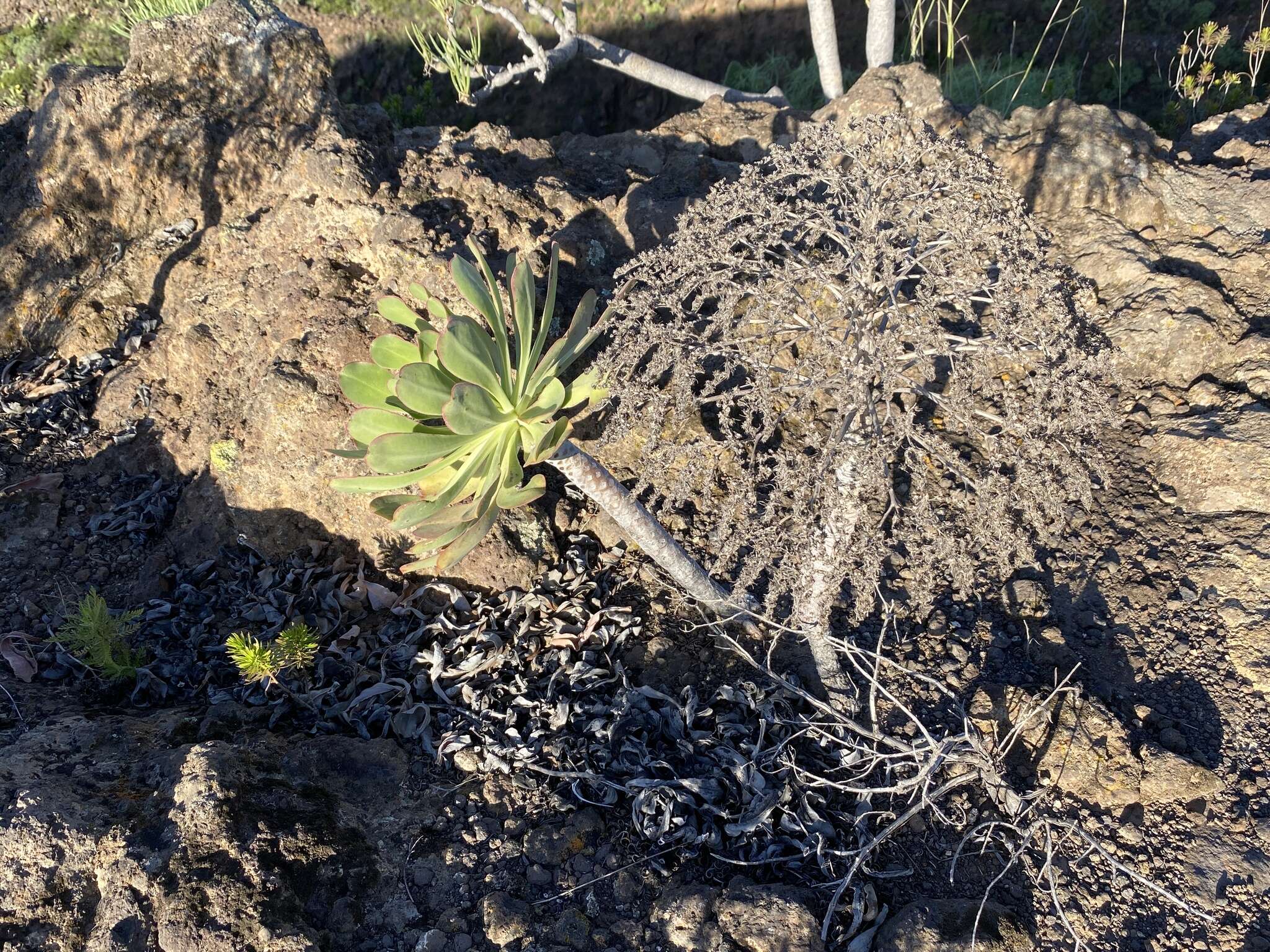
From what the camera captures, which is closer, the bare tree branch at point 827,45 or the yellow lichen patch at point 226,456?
the yellow lichen patch at point 226,456

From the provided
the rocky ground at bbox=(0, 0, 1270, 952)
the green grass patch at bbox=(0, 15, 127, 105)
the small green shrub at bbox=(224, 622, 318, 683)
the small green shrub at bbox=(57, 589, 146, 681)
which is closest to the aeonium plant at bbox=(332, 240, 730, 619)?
the small green shrub at bbox=(224, 622, 318, 683)

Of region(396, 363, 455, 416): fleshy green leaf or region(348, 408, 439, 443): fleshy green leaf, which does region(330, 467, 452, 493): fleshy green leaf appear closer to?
region(348, 408, 439, 443): fleshy green leaf

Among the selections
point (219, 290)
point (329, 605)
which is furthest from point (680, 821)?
point (219, 290)

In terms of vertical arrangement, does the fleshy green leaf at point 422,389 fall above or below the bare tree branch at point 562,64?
below

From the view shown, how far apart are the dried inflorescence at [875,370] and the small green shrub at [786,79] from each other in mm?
4050

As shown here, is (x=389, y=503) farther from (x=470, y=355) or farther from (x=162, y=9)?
(x=162, y=9)

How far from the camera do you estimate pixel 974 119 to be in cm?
427

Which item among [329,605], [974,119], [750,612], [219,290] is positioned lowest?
[329,605]

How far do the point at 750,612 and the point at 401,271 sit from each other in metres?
2.03

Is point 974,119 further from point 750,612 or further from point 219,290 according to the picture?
point 219,290

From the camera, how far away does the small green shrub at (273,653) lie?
2.62 m

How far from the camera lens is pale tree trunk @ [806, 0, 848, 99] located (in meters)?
5.42

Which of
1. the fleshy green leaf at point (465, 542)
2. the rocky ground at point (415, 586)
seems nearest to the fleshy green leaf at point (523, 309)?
the fleshy green leaf at point (465, 542)

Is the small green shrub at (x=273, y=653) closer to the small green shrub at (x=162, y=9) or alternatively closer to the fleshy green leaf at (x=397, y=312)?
the fleshy green leaf at (x=397, y=312)
